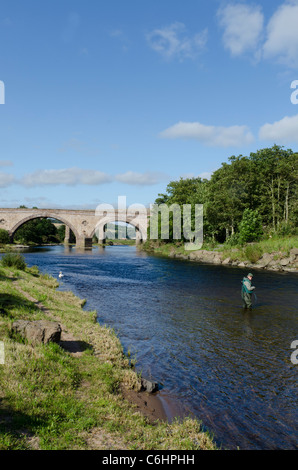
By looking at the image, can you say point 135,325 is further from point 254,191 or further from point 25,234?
point 25,234

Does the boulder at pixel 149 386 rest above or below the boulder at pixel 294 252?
below

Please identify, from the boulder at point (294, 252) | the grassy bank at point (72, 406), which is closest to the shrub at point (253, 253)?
the boulder at point (294, 252)

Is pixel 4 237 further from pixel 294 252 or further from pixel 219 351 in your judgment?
pixel 219 351

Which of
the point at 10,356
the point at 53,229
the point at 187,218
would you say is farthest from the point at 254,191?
the point at 53,229

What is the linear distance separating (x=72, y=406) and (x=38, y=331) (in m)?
3.19

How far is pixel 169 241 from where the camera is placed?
74750 millimetres

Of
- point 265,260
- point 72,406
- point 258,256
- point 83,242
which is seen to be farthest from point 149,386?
point 83,242

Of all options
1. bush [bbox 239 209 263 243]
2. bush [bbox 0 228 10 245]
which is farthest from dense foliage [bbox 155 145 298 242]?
bush [bbox 0 228 10 245]

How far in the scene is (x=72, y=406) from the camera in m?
6.44

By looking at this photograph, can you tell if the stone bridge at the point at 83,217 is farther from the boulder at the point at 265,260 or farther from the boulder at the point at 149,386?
the boulder at the point at 149,386

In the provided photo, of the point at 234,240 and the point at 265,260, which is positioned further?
the point at 234,240

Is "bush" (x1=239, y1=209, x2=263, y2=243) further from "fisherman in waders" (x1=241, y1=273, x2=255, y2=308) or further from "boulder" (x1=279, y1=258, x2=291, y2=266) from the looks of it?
"fisherman in waders" (x1=241, y1=273, x2=255, y2=308)

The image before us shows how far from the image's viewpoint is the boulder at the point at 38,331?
8.96 m

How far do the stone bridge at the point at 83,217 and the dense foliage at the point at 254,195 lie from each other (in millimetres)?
24240
